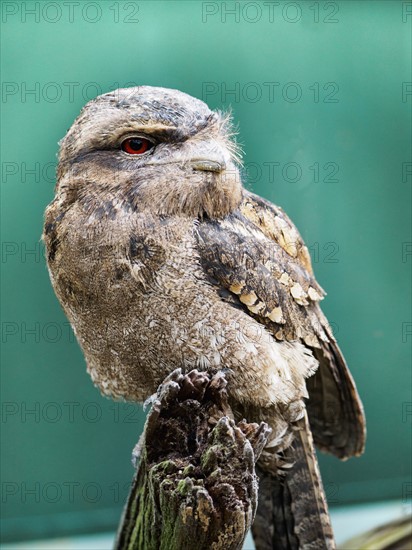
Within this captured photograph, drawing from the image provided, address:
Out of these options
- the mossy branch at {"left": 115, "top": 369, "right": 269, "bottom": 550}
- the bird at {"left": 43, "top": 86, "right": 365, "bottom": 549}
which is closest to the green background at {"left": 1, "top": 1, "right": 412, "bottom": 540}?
the bird at {"left": 43, "top": 86, "right": 365, "bottom": 549}

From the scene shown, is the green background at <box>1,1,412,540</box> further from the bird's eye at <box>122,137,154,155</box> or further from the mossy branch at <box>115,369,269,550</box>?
the mossy branch at <box>115,369,269,550</box>

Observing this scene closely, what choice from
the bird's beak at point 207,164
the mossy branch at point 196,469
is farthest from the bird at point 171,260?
the mossy branch at point 196,469

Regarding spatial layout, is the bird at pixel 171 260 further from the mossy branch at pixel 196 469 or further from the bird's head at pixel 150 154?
the mossy branch at pixel 196 469

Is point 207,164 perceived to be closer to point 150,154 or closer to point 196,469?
point 150,154

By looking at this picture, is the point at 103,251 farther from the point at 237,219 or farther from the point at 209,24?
the point at 209,24

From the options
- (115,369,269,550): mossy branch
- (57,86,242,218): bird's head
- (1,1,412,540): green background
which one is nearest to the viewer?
(115,369,269,550): mossy branch

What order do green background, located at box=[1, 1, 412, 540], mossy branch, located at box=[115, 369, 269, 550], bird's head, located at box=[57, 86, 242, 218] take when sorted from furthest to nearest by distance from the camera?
green background, located at box=[1, 1, 412, 540], bird's head, located at box=[57, 86, 242, 218], mossy branch, located at box=[115, 369, 269, 550]

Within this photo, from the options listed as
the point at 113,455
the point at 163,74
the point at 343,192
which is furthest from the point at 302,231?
the point at 113,455

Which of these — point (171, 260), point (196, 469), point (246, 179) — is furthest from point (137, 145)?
point (196, 469)
